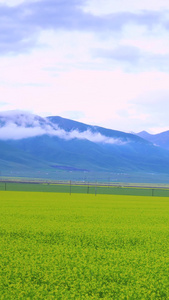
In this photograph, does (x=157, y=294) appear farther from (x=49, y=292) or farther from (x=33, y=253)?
(x=33, y=253)

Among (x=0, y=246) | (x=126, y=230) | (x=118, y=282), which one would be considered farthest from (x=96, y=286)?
(x=126, y=230)

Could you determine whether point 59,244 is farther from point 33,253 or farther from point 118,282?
point 118,282

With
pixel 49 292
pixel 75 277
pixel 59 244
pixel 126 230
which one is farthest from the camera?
pixel 126 230

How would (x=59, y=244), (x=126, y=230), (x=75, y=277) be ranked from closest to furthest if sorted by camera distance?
(x=75, y=277), (x=59, y=244), (x=126, y=230)

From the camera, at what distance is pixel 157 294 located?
8.37 meters

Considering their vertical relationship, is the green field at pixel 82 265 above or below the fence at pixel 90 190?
below

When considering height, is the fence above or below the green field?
above

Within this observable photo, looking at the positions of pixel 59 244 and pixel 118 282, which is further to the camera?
pixel 59 244

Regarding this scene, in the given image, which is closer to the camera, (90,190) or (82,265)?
(82,265)

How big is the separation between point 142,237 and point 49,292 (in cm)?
795

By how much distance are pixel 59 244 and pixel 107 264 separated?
10.9 ft

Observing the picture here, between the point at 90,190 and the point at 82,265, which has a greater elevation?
the point at 90,190

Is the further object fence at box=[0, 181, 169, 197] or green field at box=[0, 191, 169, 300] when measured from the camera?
fence at box=[0, 181, 169, 197]

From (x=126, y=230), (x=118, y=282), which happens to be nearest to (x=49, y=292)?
(x=118, y=282)
